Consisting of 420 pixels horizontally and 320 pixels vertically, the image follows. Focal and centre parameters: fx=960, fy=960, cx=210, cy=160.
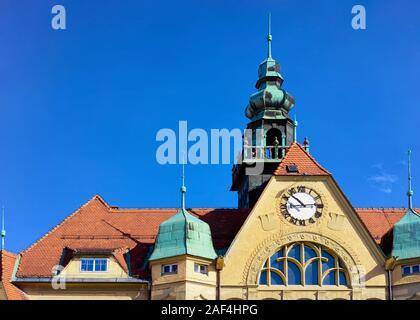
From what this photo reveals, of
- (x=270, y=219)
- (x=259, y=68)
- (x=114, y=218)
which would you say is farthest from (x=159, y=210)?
(x=259, y=68)

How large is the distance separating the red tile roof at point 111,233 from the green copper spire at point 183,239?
150 centimetres

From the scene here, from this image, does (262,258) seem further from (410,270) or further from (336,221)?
(410,270)

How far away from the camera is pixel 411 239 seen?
40906 mm

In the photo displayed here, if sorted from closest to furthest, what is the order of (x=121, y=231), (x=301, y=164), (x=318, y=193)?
(x=318, y=193), (x=301, y=164), (x=121, y=231)

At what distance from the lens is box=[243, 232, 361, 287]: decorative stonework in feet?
134

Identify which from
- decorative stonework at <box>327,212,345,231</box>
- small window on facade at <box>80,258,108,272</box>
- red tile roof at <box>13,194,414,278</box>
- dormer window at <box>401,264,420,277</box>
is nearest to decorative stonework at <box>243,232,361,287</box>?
decorative stonework at <box>327,212,345,231</box>

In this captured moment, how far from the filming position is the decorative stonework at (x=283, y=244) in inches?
1613

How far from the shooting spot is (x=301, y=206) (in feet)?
137

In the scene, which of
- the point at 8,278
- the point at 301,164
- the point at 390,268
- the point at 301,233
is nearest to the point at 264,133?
the point at 301,164

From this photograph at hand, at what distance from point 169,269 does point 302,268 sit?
5.69m

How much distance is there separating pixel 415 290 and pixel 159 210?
42.8 ft

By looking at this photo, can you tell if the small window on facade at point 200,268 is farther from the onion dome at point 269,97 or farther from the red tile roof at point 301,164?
the onion dome at point 269,97

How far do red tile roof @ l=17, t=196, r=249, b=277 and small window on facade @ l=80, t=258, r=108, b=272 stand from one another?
2.16 feet
